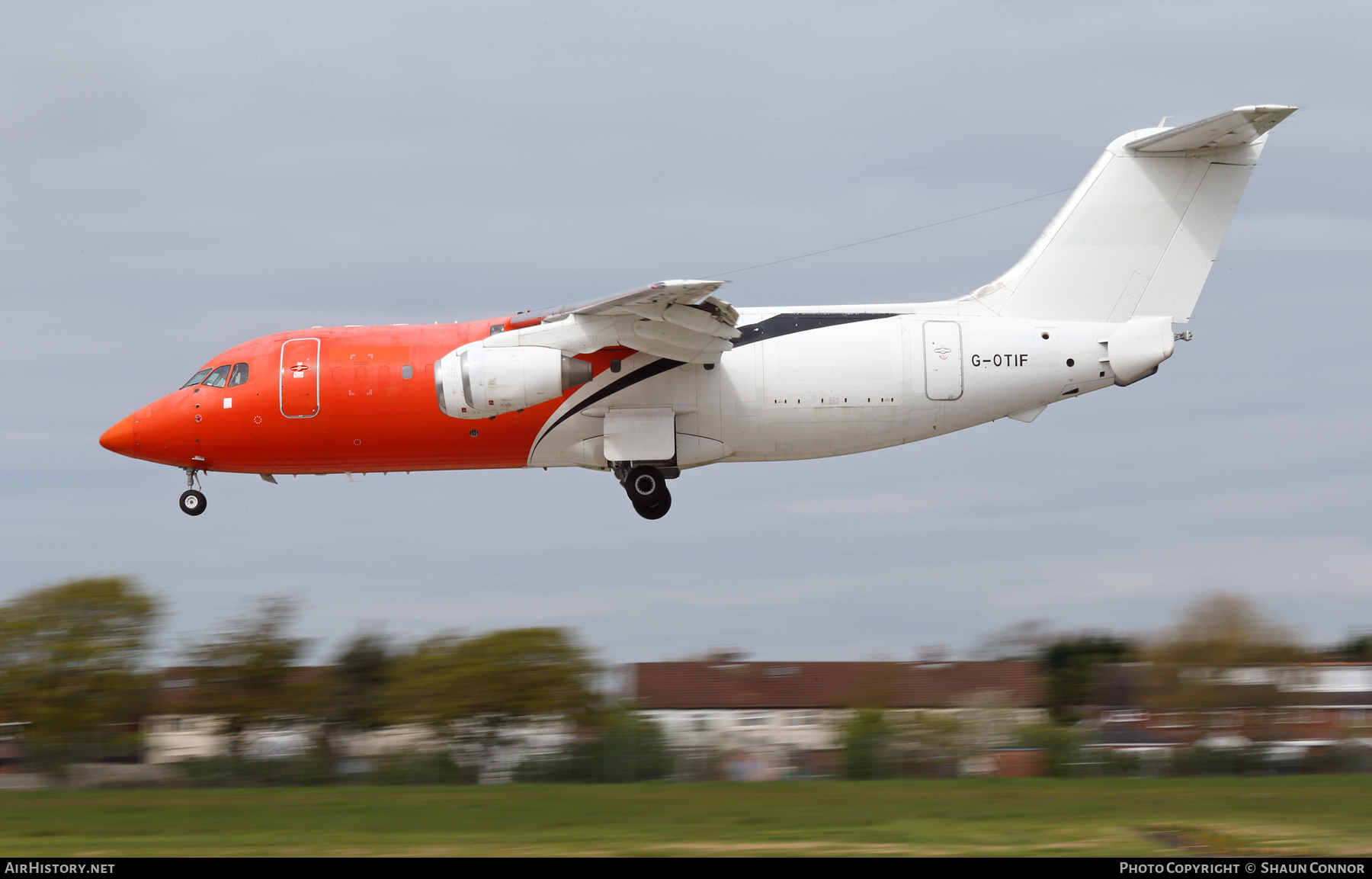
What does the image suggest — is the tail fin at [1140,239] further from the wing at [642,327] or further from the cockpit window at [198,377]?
the cockpit window at [198,377]

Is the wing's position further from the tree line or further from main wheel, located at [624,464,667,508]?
the tree line

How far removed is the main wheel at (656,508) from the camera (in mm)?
21078

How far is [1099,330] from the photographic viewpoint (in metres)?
20.5

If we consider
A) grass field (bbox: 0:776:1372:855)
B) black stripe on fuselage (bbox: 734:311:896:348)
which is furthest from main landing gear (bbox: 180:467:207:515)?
black stripe on fuselage (bbox: 734:311:896:348)

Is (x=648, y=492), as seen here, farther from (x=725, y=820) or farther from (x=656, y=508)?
(x=725, y=820)

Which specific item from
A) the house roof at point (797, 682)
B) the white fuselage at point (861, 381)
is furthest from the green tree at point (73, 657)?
the white fuselage at point (861, 381)

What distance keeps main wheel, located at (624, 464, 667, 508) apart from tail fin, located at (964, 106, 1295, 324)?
5552 mm

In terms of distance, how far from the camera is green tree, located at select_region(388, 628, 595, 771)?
3100 cm

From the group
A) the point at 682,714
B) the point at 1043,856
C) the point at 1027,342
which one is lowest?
the point at 682,714

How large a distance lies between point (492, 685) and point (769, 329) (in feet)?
47.3

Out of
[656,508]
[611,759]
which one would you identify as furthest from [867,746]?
[656,508]
